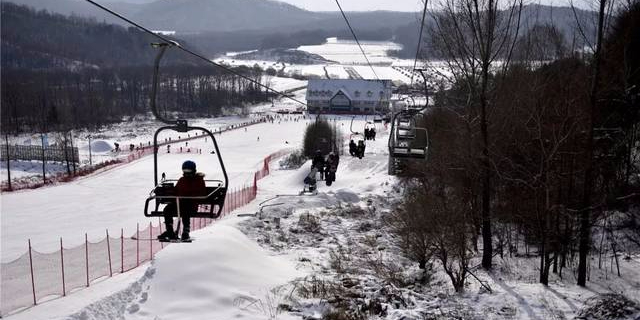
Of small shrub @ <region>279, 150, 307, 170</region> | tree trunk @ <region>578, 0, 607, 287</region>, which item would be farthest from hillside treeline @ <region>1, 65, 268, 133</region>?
tree trunk @ <region>578, 0, 607, 287</region>

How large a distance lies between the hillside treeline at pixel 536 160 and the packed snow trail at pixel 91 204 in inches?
543

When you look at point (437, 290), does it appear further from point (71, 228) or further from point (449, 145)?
point (71, 228)

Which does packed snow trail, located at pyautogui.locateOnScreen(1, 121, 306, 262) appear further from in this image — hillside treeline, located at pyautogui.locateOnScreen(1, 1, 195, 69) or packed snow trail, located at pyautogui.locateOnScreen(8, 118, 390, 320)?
hillside treeline, located at pyautogui.locateOnScreen(1, 1, 195, 69)

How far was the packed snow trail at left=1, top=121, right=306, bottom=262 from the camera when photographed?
2172 cm

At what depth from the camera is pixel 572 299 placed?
40.7 ft

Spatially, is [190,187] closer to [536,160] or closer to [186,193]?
[186,193]

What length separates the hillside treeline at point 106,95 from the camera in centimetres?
9269

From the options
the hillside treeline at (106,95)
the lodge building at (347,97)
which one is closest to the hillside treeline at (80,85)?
the hillside treeline at (106,95)

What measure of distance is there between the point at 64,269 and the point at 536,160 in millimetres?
18081

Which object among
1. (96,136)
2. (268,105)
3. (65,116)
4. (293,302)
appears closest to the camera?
(293,302)

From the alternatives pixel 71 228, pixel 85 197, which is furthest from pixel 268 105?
pixel 71 228

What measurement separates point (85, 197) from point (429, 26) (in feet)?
79.4

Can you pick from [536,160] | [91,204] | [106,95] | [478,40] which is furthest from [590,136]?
[106,95]

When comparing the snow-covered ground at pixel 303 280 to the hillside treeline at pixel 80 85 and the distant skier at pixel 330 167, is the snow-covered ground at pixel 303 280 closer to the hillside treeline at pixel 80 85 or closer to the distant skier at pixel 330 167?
the distant skier at pixel 330 167
